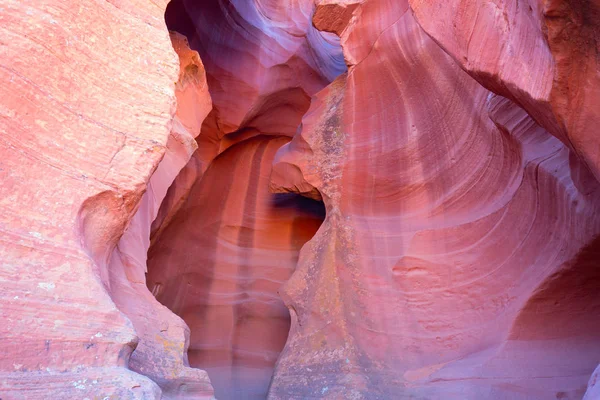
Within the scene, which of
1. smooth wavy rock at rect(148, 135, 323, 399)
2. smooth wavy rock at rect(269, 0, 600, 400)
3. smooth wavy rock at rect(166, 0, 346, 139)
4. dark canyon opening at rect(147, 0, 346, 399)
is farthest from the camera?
smooth wavy rock at rect(166, 0, 346, 139)

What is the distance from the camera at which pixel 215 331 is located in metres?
7.71

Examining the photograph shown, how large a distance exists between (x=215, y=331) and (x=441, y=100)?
4.20m

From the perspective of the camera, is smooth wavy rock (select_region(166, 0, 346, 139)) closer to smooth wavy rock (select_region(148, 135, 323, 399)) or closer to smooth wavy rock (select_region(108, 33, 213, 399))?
smooth wavy rock (select_region(148, 135, 323, 399))

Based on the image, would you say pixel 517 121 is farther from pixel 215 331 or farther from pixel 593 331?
pixel 215 331

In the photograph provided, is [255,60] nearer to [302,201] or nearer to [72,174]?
[302,201]

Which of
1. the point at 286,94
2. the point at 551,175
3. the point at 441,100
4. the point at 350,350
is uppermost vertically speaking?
the point at 286,94

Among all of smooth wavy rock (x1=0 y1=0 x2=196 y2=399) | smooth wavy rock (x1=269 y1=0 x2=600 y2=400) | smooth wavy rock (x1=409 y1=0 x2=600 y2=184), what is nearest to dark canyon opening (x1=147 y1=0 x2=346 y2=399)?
smooth wavy rock (x1=269 y1=0 x2=600 y2=400)

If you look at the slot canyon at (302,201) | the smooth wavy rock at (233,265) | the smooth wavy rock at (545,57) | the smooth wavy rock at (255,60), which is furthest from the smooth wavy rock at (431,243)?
the smooth wavy rock at (255,60)

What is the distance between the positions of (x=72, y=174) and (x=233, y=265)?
4.87 meters

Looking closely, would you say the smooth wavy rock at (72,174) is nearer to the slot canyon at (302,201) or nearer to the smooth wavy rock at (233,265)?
the slot canyon at (302,201)

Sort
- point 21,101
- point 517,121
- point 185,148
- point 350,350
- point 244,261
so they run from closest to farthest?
point 21,101
point 517,121
point 350,350
point 185,148
point 244,261

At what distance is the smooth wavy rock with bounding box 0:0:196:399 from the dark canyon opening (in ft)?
9.57

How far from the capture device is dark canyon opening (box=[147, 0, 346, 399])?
301 inches

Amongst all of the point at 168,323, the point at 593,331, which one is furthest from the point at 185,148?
the point at 593,331
